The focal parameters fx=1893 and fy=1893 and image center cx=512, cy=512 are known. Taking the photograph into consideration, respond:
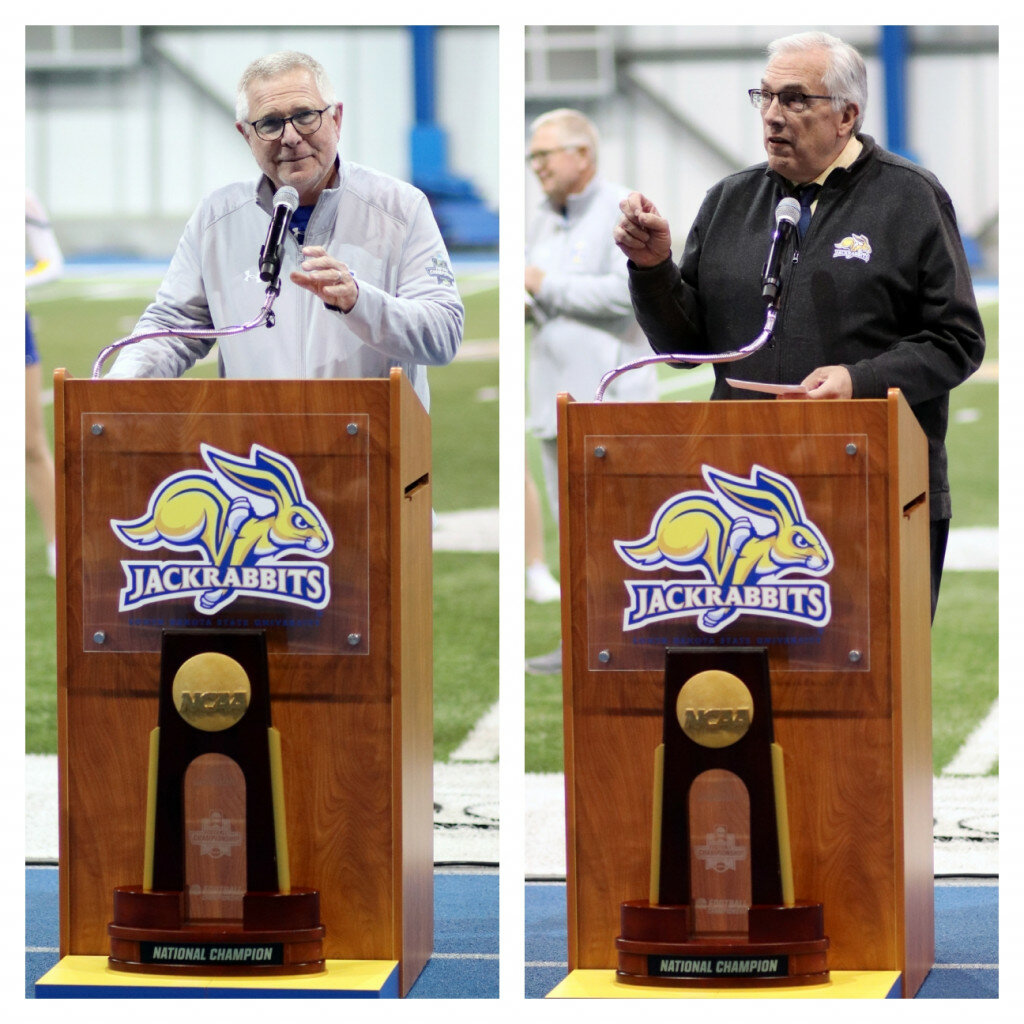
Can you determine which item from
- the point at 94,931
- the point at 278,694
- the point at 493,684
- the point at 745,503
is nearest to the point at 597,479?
the point at 745,503

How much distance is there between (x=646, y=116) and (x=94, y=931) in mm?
15460

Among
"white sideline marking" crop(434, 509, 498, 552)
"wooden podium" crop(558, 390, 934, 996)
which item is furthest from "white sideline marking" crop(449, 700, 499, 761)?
"white sideline marking" crop(434, 509, 498, 552)

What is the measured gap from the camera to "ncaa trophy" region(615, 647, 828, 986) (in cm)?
302

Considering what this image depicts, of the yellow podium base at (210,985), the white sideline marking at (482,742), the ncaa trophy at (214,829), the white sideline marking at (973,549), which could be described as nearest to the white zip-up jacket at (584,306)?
the white sideline marking at (482,742)

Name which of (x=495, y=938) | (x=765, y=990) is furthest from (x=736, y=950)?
(x=495, y=938)

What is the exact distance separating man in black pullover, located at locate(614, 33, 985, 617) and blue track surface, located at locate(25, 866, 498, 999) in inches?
43.7

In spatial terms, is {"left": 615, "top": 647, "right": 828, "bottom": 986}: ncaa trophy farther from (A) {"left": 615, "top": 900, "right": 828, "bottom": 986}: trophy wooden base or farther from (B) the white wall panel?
(B) the white wall panel

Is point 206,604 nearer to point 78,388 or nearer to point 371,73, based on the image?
point 78,388

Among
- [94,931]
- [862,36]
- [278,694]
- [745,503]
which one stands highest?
[862,36]

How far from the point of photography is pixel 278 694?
317 centimetres

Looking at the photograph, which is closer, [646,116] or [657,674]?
[657,674]
